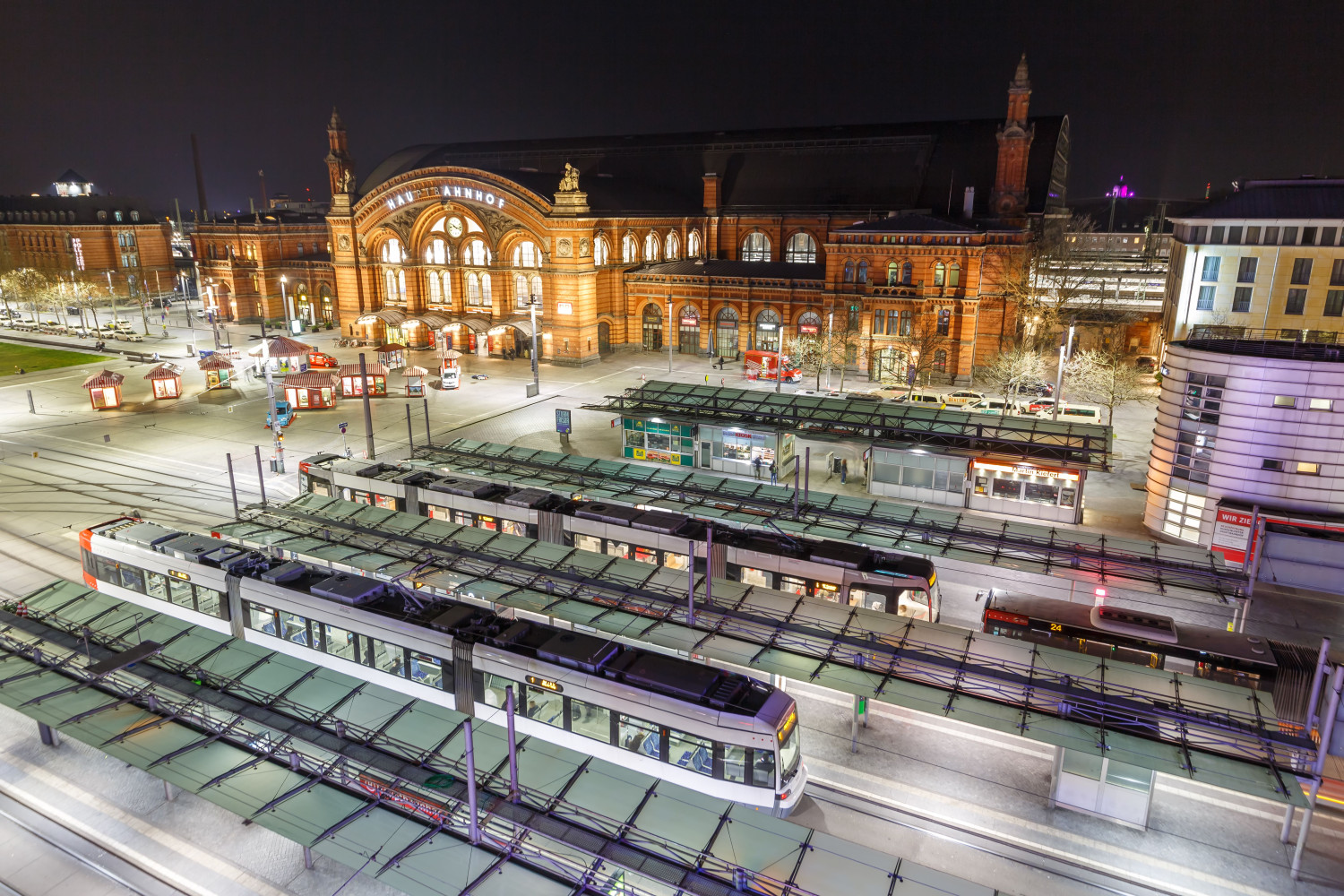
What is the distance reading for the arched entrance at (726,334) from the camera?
6957 centimetres

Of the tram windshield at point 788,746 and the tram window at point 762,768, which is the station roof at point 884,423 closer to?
the tram windshield at point 788,746

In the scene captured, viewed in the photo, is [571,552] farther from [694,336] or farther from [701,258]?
[701,258]

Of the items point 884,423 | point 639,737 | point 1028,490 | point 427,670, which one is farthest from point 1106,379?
point 427,670

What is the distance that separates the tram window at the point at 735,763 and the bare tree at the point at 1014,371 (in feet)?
130

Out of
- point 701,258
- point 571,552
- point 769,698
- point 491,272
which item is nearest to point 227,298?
point 491,272

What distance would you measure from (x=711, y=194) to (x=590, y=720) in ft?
228

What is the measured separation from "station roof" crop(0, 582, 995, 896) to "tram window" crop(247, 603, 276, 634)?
1.33 meters

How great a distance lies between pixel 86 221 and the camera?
112 m

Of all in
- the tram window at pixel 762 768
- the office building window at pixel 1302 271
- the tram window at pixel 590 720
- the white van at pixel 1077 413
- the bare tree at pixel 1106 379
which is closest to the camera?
the tram window at pixel 762 768

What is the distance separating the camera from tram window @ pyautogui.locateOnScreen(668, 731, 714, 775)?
15188mm

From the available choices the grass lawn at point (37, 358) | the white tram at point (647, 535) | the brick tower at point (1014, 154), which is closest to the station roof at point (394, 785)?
the white tram at point (647, 535)

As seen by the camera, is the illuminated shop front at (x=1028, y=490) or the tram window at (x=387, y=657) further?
the illuminated shop front at (x=1028, y=490)

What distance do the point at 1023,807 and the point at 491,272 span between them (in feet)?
213

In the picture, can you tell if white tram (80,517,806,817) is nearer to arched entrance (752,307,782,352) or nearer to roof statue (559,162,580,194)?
roof statue (559,162,580,194)
